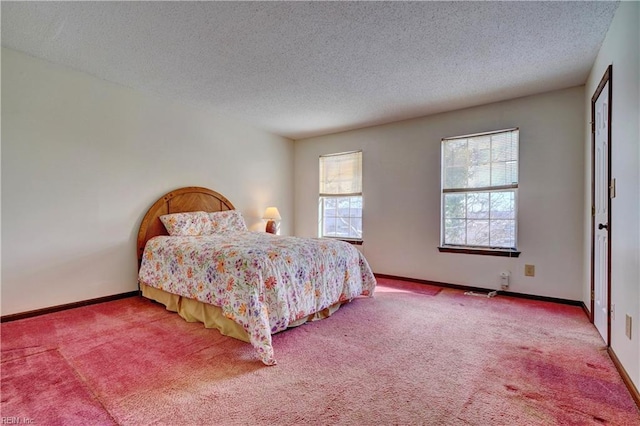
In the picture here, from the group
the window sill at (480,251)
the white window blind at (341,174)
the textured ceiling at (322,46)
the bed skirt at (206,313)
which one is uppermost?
the textured ceiling at (322,46)

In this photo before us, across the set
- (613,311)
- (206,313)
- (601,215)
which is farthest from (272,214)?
(613,311)

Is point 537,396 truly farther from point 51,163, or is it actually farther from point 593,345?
point 51,163

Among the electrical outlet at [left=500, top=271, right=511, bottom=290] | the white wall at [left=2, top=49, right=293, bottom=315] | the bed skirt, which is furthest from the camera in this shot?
the electrical outlet at [left=500, top=271, right=511, bottom=290]

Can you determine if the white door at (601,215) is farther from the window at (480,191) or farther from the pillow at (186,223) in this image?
the pillow at (186,223)

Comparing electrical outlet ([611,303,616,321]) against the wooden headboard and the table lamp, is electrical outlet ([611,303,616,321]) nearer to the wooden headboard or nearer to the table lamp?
the table lamp

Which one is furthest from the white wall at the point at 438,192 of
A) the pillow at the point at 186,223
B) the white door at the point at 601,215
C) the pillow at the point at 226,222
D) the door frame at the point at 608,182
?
the pillow at the point at 186,223

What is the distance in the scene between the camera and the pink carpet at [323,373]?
1.49 meters

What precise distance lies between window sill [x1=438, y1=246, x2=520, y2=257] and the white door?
35.9 inches

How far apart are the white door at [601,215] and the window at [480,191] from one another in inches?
36.5

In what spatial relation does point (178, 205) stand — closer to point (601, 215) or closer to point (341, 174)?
point (341, 174)

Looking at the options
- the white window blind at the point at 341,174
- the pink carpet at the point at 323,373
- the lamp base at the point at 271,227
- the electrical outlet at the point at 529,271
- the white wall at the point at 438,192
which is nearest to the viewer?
the pink carpet at the point at 323,373

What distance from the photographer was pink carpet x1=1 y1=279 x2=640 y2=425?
1492mm

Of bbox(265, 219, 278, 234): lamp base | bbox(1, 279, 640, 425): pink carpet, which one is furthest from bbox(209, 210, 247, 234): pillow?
bbox(1, 279, 640, 425): pink carpet

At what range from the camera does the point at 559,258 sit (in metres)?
3.39
